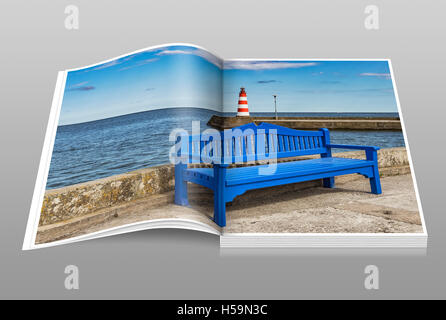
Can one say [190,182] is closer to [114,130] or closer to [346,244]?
[114,130]

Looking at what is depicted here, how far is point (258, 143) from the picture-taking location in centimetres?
512

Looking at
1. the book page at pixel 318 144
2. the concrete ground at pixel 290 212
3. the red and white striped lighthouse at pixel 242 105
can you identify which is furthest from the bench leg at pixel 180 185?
the red and white striped lighthouse at pixel 242 105

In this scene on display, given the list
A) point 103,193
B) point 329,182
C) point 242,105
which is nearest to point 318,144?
point 329,182

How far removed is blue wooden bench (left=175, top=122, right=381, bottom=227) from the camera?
4.18 meters

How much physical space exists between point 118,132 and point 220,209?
1.31 m

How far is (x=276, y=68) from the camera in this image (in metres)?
5.18

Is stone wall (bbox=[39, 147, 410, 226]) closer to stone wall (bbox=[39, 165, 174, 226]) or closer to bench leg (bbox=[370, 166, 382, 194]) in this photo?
stone wall (bbox=[39, 165, 174, 226])

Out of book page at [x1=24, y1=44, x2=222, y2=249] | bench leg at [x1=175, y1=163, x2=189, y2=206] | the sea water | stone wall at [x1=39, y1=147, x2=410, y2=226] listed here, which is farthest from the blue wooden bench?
the sea water

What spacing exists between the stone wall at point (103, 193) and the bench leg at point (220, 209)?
2.48ft

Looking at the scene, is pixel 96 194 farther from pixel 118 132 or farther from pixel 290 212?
pixel 290 212

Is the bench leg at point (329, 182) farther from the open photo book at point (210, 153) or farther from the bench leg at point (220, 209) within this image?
the bench leg at point (220, 209)

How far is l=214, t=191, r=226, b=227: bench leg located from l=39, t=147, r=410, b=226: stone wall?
755mm

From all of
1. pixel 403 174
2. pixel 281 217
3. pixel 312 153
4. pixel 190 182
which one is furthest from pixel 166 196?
pixel 403 174

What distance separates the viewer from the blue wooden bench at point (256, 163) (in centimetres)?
418
